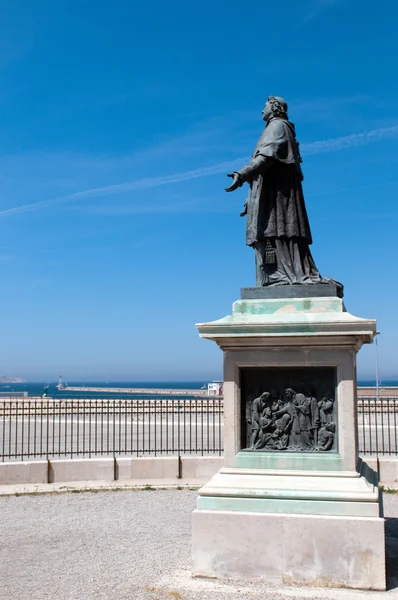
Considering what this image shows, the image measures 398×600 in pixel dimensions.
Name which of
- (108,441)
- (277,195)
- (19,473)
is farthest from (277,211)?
(108,441)

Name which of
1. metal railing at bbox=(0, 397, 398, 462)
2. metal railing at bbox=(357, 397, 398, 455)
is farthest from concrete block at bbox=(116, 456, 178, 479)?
metal railing at bbox=(357, 397, 398, 455)

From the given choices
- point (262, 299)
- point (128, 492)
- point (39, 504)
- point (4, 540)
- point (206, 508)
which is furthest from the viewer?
point (128, 492)

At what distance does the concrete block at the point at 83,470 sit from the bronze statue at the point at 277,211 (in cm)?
697

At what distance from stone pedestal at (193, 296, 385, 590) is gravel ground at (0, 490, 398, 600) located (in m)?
0.22

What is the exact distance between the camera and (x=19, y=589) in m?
6.37

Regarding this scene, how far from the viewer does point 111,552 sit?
25.0 feet

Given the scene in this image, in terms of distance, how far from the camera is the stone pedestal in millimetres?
6168

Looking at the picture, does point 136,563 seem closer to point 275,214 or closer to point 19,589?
point 19,589

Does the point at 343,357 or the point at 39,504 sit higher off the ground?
the point at 343,357

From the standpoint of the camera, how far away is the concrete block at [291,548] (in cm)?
611

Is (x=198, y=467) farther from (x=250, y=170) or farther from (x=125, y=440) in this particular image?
(x=250, y=170)

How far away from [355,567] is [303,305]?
2.68 metres

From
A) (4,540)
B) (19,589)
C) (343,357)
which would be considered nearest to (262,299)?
(343,357)

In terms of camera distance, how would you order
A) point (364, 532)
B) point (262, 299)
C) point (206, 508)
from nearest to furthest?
point (364, 532) < point (206, 508) < point (262, 299)
